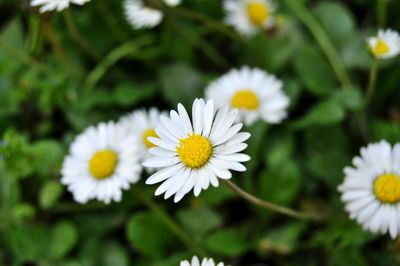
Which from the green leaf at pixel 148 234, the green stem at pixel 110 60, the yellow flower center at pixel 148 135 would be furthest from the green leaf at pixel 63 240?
the green stem at pixel 110 60

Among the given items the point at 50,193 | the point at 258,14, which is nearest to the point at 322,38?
the point at 258,14

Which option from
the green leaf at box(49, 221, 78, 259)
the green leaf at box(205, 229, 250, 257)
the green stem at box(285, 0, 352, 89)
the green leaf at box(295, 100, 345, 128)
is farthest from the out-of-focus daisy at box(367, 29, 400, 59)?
the green leaf at box(49, 221, 78, 259)

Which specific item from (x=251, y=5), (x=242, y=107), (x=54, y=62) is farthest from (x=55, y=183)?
(x=251, y=5)

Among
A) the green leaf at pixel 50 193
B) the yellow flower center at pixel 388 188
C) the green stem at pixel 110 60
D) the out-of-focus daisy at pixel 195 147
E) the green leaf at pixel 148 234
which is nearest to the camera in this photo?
the out-of-focus daisy at pixel 195 147

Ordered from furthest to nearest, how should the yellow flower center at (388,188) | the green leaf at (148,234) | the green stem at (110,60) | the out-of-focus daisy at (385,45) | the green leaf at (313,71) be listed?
the green stem at (110,60) → the green leaf at (313,71) → the green leaf at (148,234) → the out-of-focus daisy at (385,45) → the yellow flower center at (388,188)

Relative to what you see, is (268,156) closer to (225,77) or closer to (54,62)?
(225,77)

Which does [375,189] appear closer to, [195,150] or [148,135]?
[195,150]

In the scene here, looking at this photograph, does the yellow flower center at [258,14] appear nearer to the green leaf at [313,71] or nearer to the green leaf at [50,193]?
the green leaf at [313,71]
